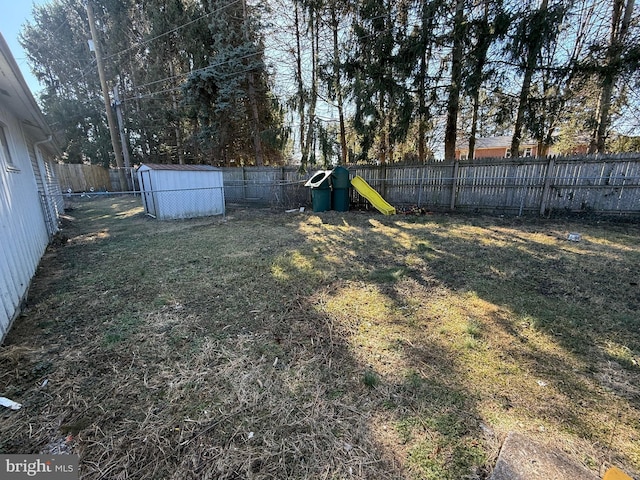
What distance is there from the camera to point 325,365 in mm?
2242

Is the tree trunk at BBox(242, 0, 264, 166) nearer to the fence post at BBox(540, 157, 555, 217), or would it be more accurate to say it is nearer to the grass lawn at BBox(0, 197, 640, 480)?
the grass lawn at BBox(0, 197, 640, 480)

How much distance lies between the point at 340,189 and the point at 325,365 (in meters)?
7.74

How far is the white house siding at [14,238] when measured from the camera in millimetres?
2699

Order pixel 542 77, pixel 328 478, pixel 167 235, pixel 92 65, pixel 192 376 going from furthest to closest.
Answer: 1. pixel 92 65
2. pixel 542 77
3. pixel 167 235
4. pixel 192 376
5. pixel 328 478

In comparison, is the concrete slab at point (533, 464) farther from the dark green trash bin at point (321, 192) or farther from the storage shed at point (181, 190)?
the storage shed at point (181, 190)

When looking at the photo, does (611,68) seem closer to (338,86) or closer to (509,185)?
(509,185)

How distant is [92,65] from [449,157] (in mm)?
25915

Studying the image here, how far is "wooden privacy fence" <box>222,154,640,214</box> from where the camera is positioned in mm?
6840

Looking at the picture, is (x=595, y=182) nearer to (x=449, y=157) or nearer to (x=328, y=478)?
(x=449, y=157)

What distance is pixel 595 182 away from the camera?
7031mm

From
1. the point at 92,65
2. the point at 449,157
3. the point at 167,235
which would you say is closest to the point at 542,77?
the point at 449,157

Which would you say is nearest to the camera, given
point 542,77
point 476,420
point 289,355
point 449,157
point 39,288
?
point 476,420

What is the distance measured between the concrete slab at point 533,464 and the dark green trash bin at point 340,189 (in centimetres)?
838

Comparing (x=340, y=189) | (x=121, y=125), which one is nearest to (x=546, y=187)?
(x=340, y=189)
